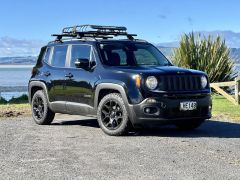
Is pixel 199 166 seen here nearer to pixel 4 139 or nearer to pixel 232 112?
pixel 4 139

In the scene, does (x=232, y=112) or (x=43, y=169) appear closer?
(x=43, y=169)

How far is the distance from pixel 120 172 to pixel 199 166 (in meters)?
1.06

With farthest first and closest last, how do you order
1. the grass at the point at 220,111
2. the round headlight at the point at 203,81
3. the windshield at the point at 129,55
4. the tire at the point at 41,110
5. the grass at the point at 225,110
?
1. the grass at the point at 220,111
2. the grass at the point at 225,110
3. the tire at the point at 41,110
4. the windshield at the point at 129,55
5. the round headlight at the point at 203,81

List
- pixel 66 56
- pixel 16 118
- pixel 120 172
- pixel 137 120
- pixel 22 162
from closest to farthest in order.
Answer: pixel 120 172
pixel 22 162
pixel 137 120
pixel 66 56
pixel 16 118

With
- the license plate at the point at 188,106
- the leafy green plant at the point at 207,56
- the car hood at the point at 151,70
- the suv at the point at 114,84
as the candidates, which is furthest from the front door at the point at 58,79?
the leafy green plant at the point at 207,56

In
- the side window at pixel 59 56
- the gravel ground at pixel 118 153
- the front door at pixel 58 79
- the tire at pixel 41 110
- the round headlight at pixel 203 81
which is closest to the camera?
the gravel ground at pixel 118 153

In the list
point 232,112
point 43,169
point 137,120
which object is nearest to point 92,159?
point 43,169

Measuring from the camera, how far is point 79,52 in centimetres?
1118

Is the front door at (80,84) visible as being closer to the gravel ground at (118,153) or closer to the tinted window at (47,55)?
the gravel ground at (118,153)

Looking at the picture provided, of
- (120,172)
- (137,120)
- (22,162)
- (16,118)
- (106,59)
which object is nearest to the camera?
(120,172)

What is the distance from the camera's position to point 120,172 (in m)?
6.68

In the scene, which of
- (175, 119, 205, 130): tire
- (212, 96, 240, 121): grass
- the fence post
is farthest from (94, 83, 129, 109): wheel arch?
the fence post

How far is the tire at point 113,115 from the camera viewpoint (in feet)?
32.4

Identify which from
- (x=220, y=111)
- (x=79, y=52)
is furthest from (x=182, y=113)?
(x=220, y=111)
